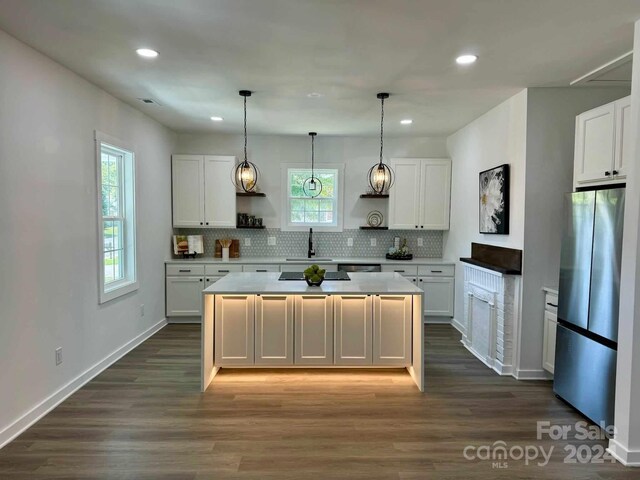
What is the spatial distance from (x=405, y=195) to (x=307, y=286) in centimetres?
267

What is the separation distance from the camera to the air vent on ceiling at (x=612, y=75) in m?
2.84

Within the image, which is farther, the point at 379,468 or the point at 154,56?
the point at 154,56

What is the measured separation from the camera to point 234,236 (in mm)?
5871

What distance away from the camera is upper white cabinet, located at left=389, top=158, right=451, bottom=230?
555 centimetres

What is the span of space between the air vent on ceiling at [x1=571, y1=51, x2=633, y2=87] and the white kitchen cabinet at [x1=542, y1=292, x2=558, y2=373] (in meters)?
1.84

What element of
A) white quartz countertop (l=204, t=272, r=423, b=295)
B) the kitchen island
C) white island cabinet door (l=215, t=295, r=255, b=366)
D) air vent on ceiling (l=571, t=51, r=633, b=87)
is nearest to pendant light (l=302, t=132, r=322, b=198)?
white quartz countertop (l=204, t=272, r=423, b=295)

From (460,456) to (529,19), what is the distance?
8.77 feet

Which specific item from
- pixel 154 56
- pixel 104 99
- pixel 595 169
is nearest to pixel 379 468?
pixel 595 169

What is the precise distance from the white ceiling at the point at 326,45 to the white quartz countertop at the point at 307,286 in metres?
1.81

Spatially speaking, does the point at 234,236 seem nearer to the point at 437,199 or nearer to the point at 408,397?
the point at 437,199

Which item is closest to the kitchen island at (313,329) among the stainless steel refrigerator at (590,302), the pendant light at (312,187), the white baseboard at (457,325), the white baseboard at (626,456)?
the stainless steel refrigerator at (590,302)

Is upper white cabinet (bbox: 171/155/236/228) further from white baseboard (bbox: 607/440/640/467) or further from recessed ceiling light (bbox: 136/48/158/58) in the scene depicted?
white baseboard (bbox: 607/440/640/467)

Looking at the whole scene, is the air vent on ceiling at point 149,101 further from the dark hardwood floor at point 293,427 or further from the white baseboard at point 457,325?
the white baseboard at point 457,325

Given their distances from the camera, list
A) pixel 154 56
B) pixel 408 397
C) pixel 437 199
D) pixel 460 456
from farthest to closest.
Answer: pixel 437 199 < pixel 408 397 < pixel 154 56 < pixel 460 456
